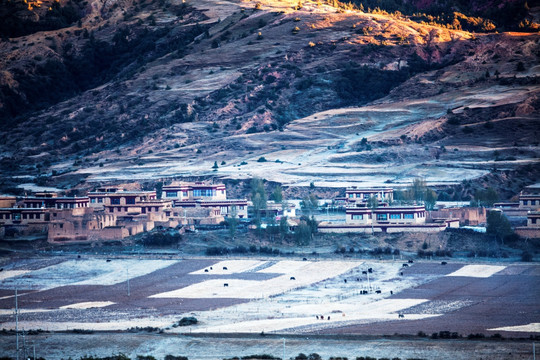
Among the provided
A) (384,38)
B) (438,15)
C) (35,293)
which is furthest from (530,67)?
(35,293)

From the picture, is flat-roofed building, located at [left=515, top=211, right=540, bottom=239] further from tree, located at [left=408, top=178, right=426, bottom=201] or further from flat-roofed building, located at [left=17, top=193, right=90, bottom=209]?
flat-roofed building, located at [left=17, top=193, right=90, bottom=209]

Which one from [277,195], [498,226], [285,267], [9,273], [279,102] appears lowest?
[285,267]

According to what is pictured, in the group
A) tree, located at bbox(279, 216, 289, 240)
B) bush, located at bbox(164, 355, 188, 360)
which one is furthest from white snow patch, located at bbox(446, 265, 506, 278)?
bush, located at bbox(164, 355, 188, 360)

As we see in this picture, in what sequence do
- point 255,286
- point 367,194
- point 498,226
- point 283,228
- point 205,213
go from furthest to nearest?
point 367,194
point 205,213
point 283,228
point 498,226
point 255,286

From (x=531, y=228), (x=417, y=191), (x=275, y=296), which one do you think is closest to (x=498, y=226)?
(x=531, y=228)

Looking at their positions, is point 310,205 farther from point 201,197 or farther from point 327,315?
point 327,315

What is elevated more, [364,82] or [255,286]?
[364,82]

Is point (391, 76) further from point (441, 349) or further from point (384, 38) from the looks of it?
point (441, 349)

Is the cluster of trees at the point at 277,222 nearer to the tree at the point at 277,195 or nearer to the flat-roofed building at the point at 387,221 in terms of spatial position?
the tree at the point at 277,195
